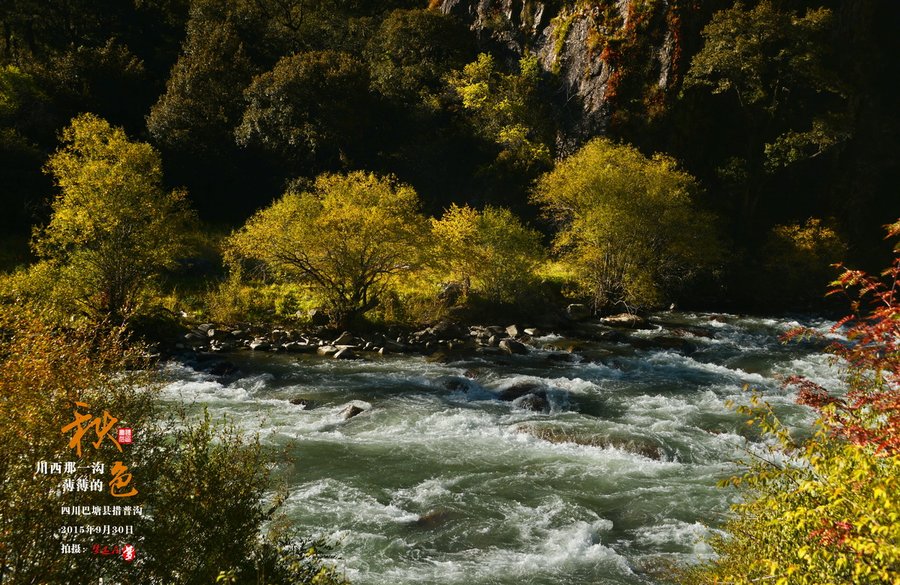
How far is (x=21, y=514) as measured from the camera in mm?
6125

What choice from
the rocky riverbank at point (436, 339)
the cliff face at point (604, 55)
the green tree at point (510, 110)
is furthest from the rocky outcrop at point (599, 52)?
the rocky riverbank at point (436, 339)

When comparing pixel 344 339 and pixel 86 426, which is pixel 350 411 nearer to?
pixel 344 339

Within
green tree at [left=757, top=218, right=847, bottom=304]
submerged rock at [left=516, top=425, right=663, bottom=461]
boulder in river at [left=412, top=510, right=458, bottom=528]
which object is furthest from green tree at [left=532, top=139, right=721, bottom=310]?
boulder in river at [left=412, top=510, right=458, bottom=528]

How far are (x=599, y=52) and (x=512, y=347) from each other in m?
29.9

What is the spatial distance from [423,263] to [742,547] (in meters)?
20.9

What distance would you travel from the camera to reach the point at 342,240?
2691 centimetres

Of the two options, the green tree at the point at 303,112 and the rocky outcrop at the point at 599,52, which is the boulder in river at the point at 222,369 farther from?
the rocky outcrop at the point at 599,52

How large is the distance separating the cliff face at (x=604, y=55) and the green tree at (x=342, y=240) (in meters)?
23.2

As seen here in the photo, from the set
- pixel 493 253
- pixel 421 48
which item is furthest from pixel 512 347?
pixel 421 48

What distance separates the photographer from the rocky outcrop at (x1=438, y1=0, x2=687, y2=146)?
4447 centimetres

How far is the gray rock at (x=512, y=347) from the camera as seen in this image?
2686cm

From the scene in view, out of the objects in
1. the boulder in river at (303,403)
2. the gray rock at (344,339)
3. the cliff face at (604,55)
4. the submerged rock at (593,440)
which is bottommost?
the gray rock at (344,339)

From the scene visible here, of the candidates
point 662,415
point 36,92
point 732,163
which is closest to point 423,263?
point 662,415

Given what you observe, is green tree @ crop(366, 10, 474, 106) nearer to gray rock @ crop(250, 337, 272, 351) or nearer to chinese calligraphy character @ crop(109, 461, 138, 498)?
gray rock @ crop(250, 337, 272, 351)
